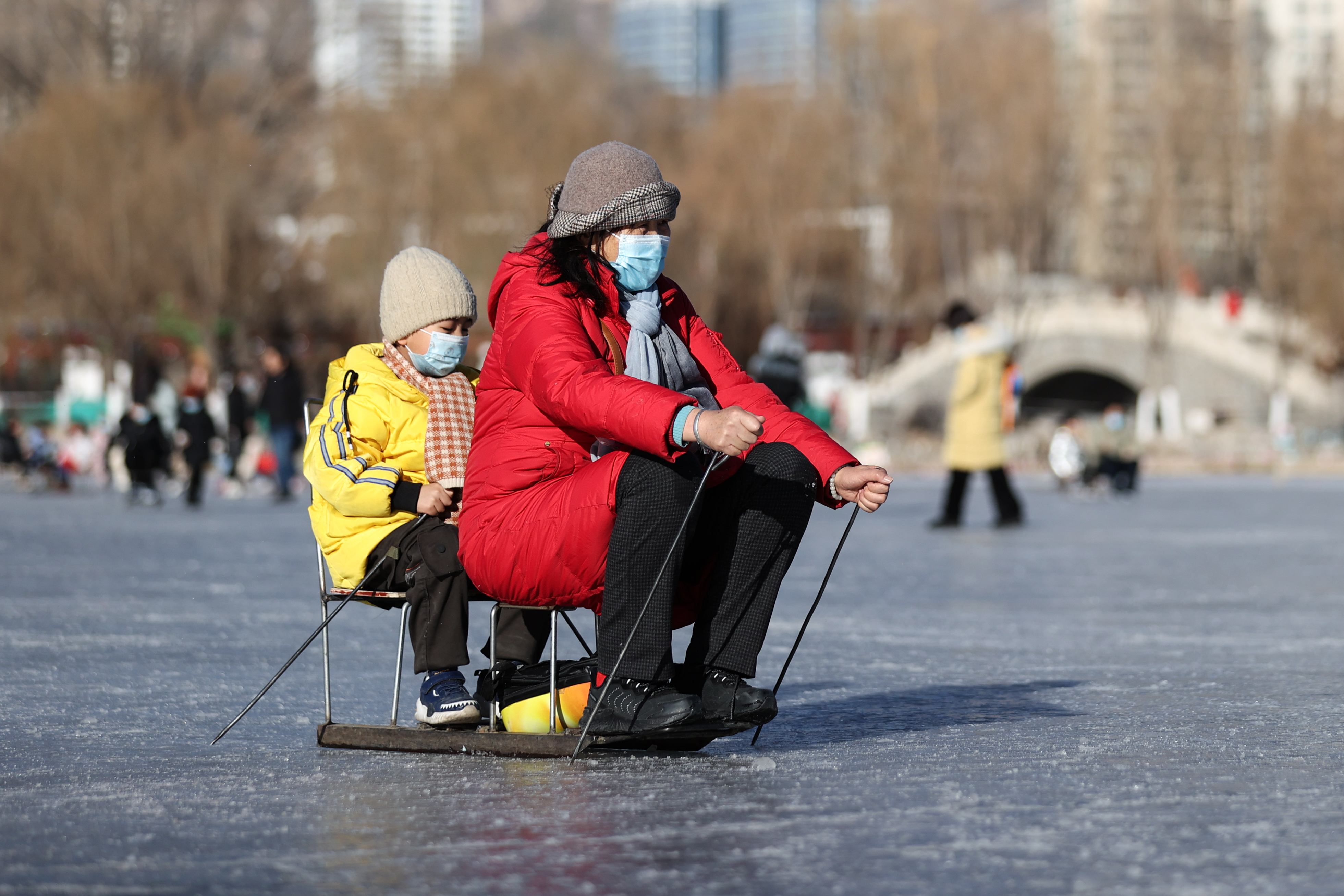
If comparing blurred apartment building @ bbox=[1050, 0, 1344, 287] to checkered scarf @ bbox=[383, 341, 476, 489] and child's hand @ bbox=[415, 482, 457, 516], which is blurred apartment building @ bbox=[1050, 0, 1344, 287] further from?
child's hand @ bbox=[415, 482, 457, 516]

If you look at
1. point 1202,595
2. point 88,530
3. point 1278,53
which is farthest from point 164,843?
point 1278,53

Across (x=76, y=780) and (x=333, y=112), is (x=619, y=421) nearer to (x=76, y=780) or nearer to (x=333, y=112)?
(x=76, y=780)

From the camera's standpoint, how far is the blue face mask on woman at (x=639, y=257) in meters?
4.18

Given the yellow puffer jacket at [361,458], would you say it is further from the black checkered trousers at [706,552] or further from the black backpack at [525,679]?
the black checkered trousers at [706,552]

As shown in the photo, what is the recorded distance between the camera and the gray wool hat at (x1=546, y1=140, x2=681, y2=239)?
4156 millimetres

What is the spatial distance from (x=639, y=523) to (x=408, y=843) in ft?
3.05

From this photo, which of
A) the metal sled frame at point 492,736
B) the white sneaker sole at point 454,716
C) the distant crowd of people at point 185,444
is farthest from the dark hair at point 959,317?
the white sneaker sole at point 454,716

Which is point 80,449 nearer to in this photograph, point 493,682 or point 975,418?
point 975,418

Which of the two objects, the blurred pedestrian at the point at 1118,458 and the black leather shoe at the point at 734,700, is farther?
the blurred pedestrian at the point at 1118,458

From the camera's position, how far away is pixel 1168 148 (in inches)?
1757

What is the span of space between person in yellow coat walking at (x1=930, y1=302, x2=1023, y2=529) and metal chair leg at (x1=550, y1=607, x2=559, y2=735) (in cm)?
932

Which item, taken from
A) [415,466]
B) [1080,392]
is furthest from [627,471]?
[1080,392]

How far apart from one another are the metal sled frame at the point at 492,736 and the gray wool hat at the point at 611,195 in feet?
2.84

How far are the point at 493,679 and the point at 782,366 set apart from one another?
7944 millimetres
